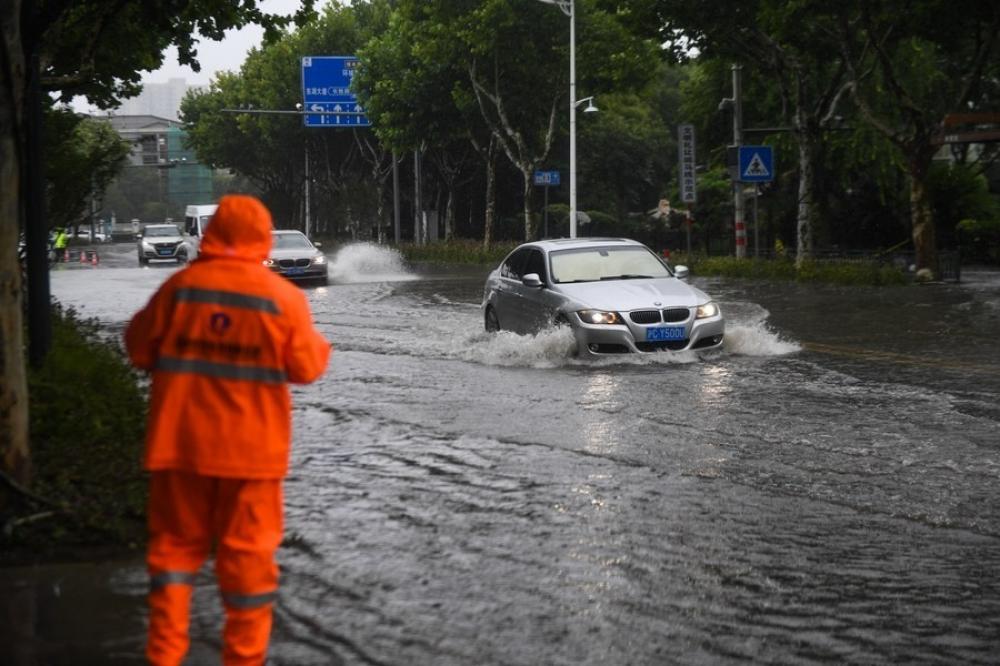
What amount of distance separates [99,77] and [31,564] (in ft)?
47.3

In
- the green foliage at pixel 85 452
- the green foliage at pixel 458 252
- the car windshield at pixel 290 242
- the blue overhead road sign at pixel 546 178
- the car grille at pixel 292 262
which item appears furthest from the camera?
the green foliage at pixel 458 252

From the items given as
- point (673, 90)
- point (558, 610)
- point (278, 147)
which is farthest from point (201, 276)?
point (673, 90)

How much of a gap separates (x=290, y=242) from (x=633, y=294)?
2113cm

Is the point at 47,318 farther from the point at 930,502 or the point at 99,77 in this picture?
the point at 99,77

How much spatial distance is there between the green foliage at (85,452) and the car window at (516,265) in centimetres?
733

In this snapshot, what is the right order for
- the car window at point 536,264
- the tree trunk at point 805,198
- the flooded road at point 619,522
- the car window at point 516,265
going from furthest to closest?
the tree trunk at point 805,198
the car window at point 516,265
the car window at point 536,264
the flooded road at point 619,522

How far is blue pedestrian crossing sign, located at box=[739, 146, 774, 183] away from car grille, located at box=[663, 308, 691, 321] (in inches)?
711

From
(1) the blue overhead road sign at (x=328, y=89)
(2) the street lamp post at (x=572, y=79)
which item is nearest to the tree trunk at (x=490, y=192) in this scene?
(1) the blue overhead road sign at (x=328, y=89)

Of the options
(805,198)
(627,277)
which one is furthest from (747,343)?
(805,198)

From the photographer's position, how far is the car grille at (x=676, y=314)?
1589 centimetres

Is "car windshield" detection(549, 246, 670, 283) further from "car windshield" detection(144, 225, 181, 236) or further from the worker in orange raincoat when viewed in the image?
"car windshield" detection(144, 225, 181, 236)

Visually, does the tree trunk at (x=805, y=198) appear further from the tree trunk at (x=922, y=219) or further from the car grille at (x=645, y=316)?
the car grille at (x=645, y=316)

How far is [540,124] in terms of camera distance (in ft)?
168

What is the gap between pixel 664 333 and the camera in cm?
1580
